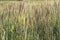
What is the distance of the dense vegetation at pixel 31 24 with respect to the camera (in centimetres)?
111

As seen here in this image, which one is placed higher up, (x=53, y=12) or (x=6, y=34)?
(x=53, y=12)

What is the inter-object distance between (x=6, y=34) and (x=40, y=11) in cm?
23

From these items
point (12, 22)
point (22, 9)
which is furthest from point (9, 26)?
point (22, 9)

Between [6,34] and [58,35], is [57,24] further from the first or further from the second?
[6,34]

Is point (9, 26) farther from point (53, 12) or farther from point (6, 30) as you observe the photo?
point (53, 12)

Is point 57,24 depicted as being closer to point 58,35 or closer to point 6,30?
point 58,35

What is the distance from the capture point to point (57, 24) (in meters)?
1.11

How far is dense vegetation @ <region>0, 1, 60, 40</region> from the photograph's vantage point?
1.11 m

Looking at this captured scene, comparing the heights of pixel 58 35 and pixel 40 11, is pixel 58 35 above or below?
below

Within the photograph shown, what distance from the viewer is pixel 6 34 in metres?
1.13

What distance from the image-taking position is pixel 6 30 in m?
1.12

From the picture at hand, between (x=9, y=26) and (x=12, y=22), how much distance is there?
28 mm

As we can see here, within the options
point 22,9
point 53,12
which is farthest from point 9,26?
point 53,12

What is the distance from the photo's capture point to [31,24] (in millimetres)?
1116
